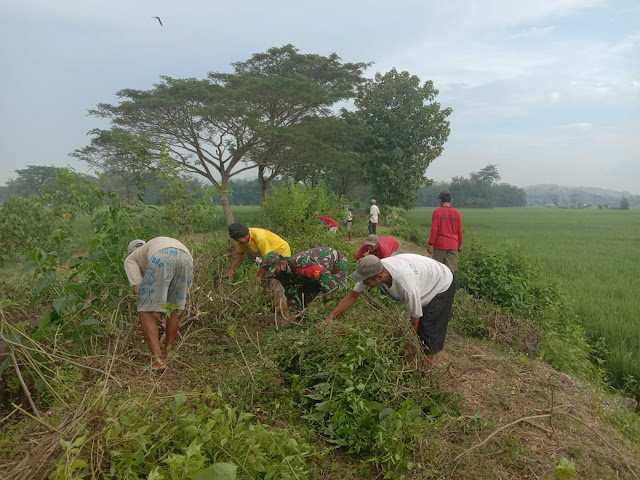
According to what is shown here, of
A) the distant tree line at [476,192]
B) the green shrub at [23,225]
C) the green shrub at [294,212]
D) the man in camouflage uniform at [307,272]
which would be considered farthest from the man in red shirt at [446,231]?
the distant tree line at [476,192]

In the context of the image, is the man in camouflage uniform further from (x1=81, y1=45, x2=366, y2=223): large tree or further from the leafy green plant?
(x1=81, y1=45, x2=366, y2=223): large tree

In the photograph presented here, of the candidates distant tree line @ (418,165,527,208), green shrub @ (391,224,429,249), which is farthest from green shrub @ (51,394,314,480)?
distant tree line @ (418,165,527,208)

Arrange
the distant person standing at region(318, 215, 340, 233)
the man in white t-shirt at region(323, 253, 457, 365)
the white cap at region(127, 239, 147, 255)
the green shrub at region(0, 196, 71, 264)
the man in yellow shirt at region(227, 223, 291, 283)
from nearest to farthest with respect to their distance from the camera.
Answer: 1. the man in white t-shirt at region(323, 253, 457, 365)
2. the white cap at region(127, 239, 147, 255)
3. the man in yellow shirt at region(227, 223, 291, 283)
4. the green shrub at region(0, 196, 71, 264)
5. the distant person standing at region(318, 215, 340, 233)

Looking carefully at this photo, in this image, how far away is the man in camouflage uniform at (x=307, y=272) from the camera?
403 cm

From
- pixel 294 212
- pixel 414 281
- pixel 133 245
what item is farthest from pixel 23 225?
pixel 414 281

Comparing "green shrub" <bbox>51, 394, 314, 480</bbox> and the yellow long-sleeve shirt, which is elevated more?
the yellow long-sleeve shirt

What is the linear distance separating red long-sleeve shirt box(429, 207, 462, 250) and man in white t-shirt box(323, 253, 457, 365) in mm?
2456

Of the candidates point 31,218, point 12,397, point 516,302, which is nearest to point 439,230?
point 516,302

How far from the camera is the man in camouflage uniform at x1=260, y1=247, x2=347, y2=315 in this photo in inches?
159

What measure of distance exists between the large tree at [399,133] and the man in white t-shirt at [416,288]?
17.0 metres

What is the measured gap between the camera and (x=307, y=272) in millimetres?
4023

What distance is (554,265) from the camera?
9492 millimetres

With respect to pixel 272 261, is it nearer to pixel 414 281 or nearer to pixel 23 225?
pixel 414 281

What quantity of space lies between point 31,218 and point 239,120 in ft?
29.3
